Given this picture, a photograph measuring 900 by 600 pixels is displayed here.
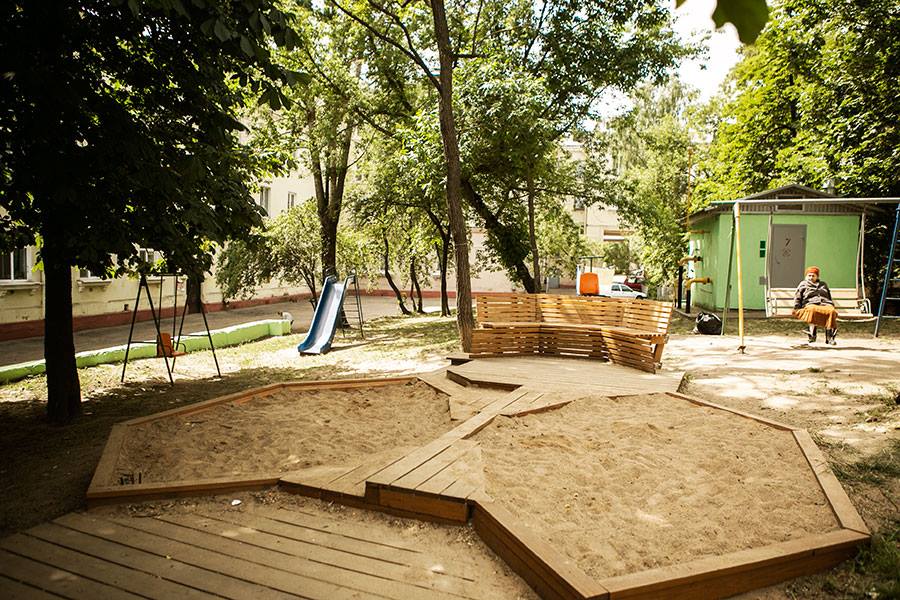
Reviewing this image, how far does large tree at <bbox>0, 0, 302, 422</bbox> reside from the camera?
225 inches

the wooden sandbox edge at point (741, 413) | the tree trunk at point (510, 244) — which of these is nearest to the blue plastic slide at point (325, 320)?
the tree trunk at point (510, 244)

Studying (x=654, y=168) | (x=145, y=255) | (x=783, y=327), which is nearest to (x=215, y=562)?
(x=145, y=255)

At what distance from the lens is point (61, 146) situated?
19.7 ft

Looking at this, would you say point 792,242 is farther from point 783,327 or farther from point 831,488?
point 831,488

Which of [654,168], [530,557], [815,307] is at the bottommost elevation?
[530,557]

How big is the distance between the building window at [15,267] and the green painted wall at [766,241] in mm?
20001

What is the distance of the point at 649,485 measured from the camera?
4172 millimetres

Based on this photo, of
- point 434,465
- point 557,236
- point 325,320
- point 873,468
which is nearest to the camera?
point 434,465

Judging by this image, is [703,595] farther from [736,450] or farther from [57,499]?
[57,499]

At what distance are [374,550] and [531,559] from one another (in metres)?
0.94

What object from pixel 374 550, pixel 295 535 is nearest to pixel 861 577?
pixel 374 550

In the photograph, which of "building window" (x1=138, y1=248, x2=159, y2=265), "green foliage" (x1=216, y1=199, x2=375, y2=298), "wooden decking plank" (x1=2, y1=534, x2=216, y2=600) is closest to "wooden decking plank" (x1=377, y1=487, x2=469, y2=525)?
"wooden decking plank" (x1=2, y1=534, x2=216, y2=600)

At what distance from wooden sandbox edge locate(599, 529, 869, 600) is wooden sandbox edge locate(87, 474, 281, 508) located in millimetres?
2643

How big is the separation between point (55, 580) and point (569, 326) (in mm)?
7404
